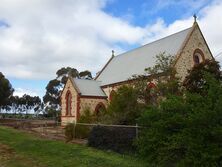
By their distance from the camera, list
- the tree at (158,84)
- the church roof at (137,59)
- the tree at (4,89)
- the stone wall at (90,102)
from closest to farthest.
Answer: the tree at (158,84)
the church roof at (137,59)
the stone wall at (90,102)
the tree at (4,89)

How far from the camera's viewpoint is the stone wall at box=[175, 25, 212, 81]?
31375 mm

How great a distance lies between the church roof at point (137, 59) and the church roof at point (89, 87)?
954 mm

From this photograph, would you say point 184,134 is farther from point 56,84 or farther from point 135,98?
point 56,84

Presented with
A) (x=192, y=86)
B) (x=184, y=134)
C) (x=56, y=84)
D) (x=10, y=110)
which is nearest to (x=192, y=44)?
(x=192, y=86)

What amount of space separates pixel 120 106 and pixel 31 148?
764cm

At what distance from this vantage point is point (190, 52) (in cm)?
3241

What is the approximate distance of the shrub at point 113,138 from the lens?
60.1 ft

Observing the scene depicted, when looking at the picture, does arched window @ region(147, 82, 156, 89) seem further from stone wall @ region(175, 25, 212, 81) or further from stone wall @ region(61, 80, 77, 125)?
stone wall @ region(61, 80, 77, 125)

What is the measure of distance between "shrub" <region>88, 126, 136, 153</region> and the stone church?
1270 centimetres

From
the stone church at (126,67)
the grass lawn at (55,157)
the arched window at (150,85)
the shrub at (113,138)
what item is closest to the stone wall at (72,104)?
the stone church at (126,67)

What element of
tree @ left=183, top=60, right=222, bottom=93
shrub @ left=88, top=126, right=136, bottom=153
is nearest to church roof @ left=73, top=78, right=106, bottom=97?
tree @ left=183, top=60, right=222, bottom=93

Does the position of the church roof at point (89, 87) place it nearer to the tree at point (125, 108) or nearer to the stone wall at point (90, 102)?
the stone wall at point (90, 102)

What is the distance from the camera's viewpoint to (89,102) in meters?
40.7

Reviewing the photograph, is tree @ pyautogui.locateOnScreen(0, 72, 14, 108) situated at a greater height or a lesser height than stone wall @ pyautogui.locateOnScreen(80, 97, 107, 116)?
greater
